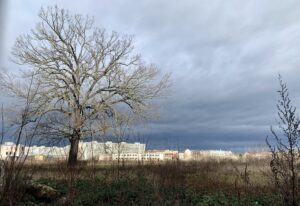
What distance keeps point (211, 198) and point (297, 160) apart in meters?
3.69

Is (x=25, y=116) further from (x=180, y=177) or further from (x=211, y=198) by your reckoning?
(x=180, y=177)

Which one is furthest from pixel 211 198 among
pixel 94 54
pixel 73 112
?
pixel 94 54

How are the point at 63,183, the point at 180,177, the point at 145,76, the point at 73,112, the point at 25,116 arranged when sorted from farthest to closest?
the point at 145,76 < the point at 73,112 < the point at 180,177 < the point at 63,183 < the point at 25,116

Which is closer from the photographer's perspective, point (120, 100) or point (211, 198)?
point (211, 198)

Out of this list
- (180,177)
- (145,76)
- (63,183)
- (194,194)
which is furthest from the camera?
(145,76)

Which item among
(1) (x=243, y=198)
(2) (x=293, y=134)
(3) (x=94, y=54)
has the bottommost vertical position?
(1) (x=243, y=198)

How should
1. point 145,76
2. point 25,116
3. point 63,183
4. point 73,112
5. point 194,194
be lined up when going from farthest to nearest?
point 145,76 < point 73,112 < point 63,183 < point 194,194 < point 25,116

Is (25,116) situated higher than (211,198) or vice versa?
(25,116)

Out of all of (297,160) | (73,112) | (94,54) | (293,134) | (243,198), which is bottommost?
(243,198)

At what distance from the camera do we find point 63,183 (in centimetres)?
1075

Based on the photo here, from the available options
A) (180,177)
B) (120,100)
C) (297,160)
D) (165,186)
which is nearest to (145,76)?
(120,100)

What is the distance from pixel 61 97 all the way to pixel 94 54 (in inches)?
174

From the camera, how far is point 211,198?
928 centimetres

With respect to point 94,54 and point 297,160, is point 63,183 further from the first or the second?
point 94,54
